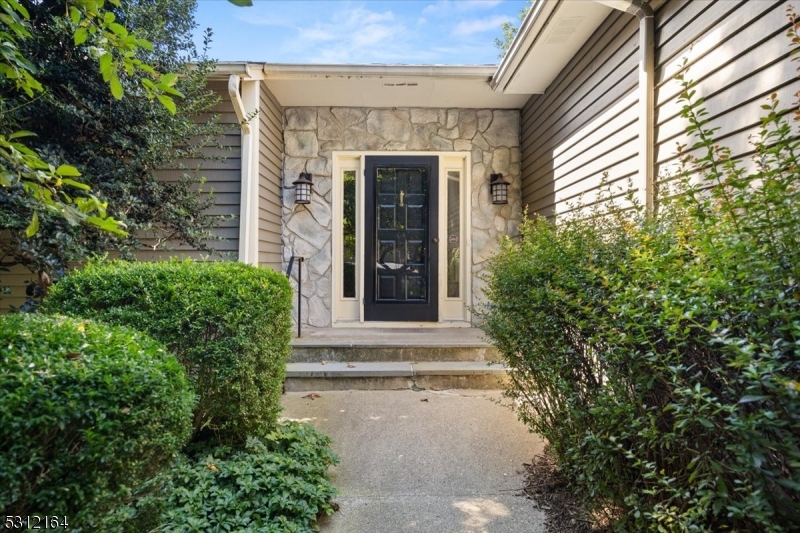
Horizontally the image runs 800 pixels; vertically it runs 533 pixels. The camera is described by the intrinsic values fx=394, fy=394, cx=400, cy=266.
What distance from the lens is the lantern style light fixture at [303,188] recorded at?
4.47 m

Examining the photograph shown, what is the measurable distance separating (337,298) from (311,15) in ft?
12.5

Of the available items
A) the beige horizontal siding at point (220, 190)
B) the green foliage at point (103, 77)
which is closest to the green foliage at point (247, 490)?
the green foliage at point (103, 77)

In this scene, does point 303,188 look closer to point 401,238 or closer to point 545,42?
point 401,238

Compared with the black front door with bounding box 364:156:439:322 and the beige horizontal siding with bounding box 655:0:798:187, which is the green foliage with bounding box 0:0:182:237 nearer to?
the beige horizontal siding with bounding box 655:0:798:187

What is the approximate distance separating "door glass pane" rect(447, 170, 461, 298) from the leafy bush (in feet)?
9.35

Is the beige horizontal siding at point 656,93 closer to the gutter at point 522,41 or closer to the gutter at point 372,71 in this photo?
the gutter at point 522,41

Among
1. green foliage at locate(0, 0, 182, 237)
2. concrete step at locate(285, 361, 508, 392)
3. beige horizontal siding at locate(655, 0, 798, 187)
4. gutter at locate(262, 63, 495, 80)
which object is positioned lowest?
concrete step at locate(285, 361, 508, 392)

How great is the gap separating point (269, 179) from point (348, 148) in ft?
3.28

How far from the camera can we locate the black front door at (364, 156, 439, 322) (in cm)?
464

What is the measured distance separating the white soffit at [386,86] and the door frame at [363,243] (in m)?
0.57

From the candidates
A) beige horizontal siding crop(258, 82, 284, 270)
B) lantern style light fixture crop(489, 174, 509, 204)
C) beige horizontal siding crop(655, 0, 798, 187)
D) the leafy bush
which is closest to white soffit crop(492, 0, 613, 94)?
beige horizontal siding crop(655, 0, 798, 187)

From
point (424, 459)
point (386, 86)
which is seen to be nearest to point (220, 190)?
point (386, 86)

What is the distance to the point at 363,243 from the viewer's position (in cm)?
466

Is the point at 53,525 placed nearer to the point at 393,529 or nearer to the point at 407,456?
the point at 393,529
